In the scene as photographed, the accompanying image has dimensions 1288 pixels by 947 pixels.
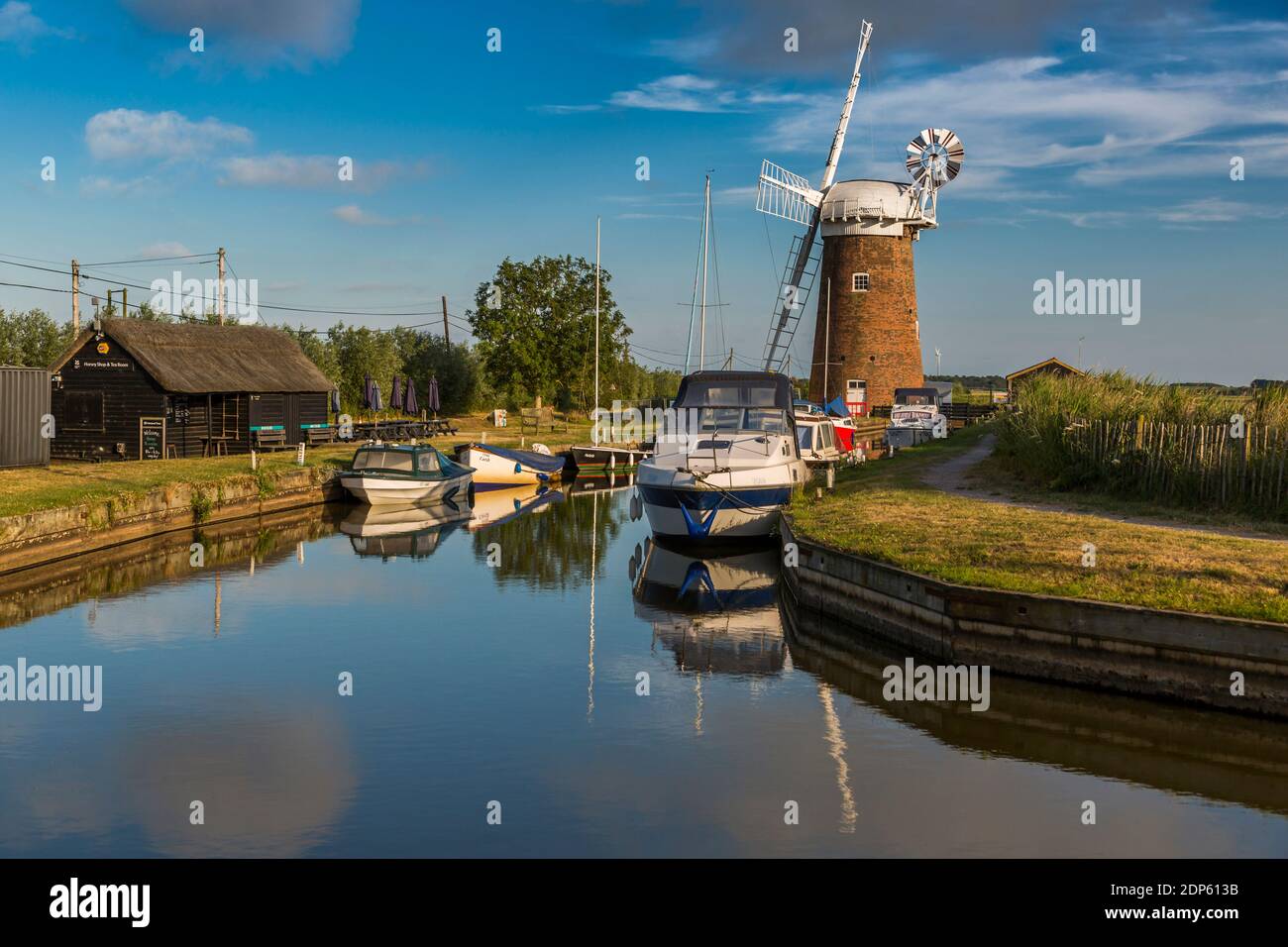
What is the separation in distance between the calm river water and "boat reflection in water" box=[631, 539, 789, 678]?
0.38 ft

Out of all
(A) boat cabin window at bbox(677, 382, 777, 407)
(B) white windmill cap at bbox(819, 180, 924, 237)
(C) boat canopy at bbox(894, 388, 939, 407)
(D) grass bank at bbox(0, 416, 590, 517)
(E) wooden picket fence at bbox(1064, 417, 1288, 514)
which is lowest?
(D) grass bank at bbox(0, 416, 590, 517)

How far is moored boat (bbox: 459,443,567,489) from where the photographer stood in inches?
1522

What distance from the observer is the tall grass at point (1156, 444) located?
19.2 meters

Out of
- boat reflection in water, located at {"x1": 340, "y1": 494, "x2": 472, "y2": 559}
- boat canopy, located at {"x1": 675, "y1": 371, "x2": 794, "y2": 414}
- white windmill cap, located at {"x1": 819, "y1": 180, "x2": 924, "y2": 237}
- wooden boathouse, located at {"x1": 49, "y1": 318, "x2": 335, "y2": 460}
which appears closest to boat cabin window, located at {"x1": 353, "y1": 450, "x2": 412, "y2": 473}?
boat reflection in water, located at {"x1": 340, "y1": 494, "x2": 472, "y2": 559}

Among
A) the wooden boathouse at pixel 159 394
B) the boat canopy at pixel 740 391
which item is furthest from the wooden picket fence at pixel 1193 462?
the wooden boathouse at pixel 159 394

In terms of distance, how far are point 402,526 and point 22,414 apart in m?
10.7

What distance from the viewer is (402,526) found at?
30.5m

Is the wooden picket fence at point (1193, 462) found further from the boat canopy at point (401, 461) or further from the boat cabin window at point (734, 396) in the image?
the boat canopy at point (401, 461)

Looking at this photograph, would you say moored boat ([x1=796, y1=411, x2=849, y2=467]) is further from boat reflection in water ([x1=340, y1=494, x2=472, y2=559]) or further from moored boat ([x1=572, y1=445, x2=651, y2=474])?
moored boat ([x1=572, y1=445, x2=651, y2=474])
